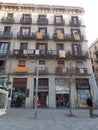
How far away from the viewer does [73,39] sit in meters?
26.3

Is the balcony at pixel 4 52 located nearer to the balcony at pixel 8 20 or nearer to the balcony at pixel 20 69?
the balcony at pixel 20 69

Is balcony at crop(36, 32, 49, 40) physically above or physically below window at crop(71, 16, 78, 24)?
below

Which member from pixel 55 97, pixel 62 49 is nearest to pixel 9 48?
pixel 62 49

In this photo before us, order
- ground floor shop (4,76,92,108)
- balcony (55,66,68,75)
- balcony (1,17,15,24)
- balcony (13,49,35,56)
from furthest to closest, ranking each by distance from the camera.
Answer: balcony (1,17,15,24), balcony (13,49,35,56), balcony (55,66,68,75), ground floor shop (4,76,92,108)

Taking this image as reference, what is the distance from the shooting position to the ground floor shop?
2245cm

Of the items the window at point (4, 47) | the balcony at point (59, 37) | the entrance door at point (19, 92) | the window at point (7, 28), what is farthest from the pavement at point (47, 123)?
the window at point (7, 28)

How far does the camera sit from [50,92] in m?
22.8

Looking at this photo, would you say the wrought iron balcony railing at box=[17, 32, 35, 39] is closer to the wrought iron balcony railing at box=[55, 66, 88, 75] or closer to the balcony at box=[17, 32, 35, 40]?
the balcony at box=[17, 32, 35, 40]

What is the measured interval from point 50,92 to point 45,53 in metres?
6.56

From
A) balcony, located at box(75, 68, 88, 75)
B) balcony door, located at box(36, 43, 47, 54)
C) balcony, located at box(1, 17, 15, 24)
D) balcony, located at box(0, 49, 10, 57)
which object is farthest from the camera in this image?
balcony, located at box(1, 17, 15, 24)

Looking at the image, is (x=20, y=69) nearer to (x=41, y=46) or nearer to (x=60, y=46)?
(x=41, y=46)

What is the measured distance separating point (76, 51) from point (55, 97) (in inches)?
349

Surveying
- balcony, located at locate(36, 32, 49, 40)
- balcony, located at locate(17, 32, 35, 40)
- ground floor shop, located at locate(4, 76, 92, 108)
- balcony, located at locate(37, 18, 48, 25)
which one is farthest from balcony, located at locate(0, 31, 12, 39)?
ground floor shop, located at locate(4, 76, 92, 108)

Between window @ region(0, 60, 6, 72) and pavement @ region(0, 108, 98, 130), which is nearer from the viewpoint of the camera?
pavement @ region(0, 108, 98, 130)
